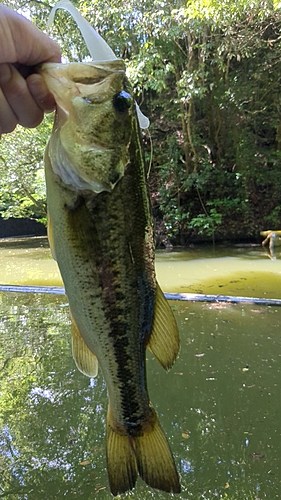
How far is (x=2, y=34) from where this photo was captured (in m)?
1.29

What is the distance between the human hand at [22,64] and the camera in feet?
4.29

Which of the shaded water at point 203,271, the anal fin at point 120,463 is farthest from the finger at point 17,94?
the shaded water at point 203,271

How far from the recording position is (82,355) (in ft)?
4.61

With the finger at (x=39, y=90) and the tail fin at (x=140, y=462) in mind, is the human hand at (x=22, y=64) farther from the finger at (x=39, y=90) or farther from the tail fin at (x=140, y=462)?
the tail fin at (x=140, y=462)

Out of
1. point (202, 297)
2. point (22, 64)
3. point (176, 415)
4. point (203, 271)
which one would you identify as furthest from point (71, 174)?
point (203, 271)

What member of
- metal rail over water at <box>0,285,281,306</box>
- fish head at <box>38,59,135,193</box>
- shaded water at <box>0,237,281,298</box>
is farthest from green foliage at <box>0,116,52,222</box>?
fish head at <box>38,59,135,193</box>

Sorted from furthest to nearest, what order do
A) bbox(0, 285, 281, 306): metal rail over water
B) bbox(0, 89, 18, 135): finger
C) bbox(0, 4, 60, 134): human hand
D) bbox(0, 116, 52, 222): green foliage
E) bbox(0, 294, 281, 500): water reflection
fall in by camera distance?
1. bbox(0, 116, 52, 222): green foliage
2. bbox(0, 285, 281, 306): metal rail over water
3. bbox(0, 294, 281, 500): water reflection
4. bbox(0, 89, 18, 135): finger
5. bbox(0, 4, 60, 134): human hand

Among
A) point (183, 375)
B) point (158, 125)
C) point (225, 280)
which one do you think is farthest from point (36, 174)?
point (183, 375)

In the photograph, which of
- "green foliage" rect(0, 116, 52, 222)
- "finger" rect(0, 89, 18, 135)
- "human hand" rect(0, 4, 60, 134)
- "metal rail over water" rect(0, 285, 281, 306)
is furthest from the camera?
"green foliage" rect(0, 116, 52, 222)

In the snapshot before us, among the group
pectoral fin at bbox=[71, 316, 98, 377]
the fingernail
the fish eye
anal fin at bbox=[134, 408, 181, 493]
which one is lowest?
anal fin at bbox=[134, 408, 181, 493]

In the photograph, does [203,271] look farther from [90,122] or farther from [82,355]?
[90,122]

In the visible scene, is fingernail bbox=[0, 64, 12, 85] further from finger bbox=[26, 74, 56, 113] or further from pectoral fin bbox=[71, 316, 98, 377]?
pectoral fin bbox=[71, 316, 98, 377]

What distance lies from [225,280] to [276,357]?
4234 millimetres

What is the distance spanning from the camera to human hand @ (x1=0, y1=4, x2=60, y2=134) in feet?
4.29
